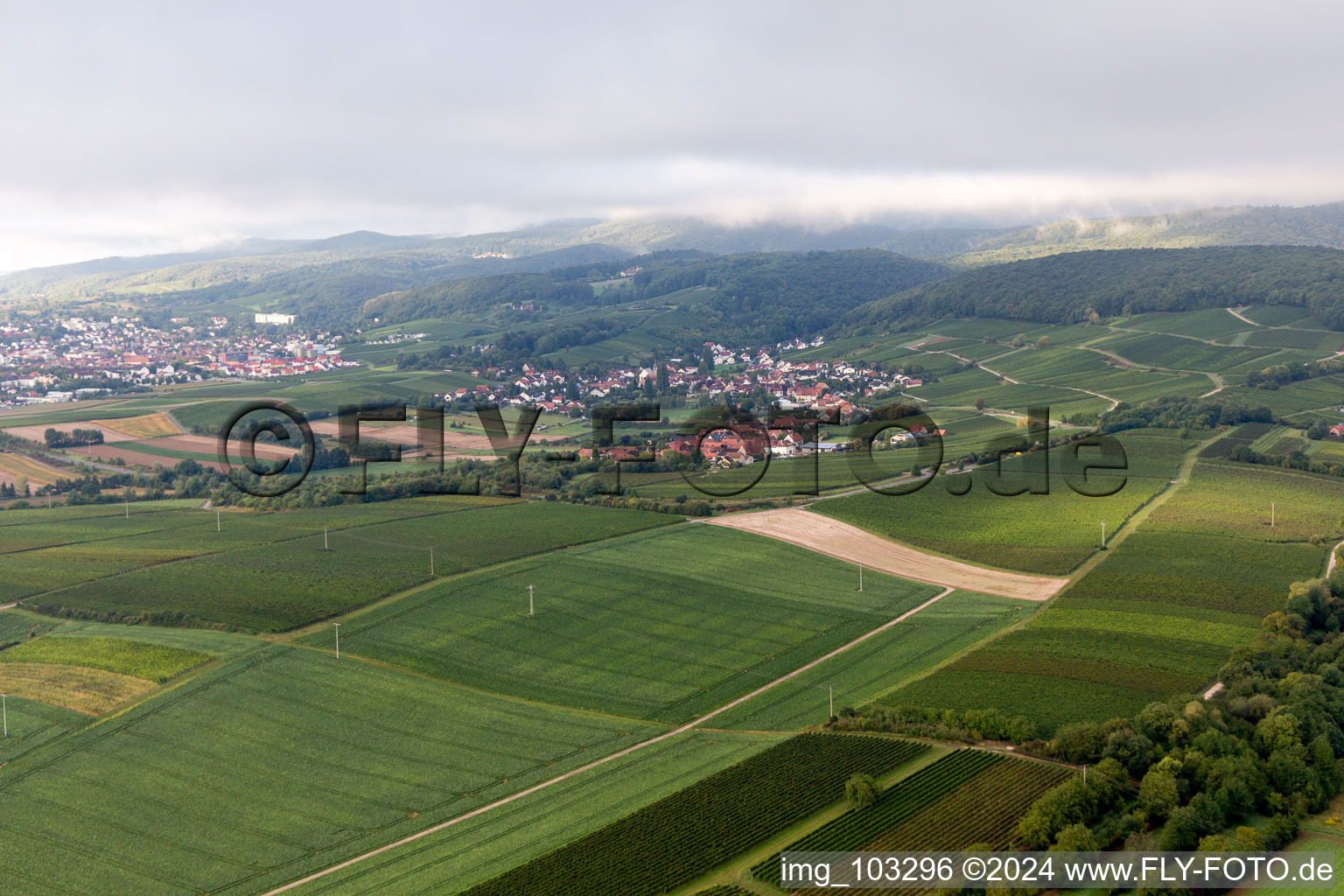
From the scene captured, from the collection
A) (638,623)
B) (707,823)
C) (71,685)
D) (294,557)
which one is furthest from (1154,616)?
(71,685)

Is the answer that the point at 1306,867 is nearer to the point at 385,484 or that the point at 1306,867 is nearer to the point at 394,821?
the point at 394,821

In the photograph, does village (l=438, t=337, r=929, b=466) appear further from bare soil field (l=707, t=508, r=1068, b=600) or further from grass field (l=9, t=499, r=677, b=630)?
grass field (l=9, t=499, r=677, b=630)

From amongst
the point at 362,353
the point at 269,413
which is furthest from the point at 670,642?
the point at 362,353

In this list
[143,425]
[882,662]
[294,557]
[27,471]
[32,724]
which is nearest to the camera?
[32,724]

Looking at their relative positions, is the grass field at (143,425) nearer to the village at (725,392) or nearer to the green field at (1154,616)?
the village at (725,392)

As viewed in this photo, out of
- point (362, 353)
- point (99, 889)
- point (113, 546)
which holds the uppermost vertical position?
point (362, 353)

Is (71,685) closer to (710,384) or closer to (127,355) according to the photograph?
(710,384)
